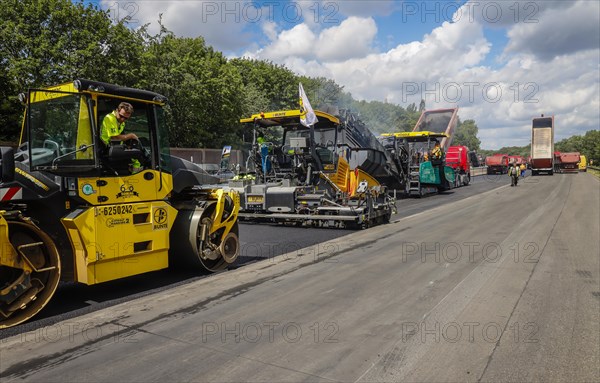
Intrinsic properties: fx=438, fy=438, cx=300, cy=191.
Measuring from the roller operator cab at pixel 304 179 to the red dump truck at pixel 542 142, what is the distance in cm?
3238

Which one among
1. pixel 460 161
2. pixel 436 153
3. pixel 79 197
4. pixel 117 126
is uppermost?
pixel 117 126

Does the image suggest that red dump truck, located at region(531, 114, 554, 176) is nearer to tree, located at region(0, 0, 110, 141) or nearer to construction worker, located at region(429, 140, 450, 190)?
construction worker, located at region(429, 140, 450, 190)

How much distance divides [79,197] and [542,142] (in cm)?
4088

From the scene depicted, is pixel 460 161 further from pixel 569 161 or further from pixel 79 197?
pixel 569 161

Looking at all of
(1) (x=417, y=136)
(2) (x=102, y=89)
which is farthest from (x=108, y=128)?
(1) (x=417, y=136)

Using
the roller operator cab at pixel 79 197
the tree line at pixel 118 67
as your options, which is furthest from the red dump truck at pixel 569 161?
the roller operator cab at pixel 79 197

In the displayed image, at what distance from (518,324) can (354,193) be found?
6.97m

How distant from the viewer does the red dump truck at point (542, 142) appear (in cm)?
3756

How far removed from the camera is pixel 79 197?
456 cm

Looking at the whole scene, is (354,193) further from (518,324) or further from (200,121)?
(200,121)

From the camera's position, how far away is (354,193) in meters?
11.1

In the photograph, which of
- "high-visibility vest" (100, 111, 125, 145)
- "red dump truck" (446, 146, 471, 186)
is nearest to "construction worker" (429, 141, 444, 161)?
"red dump truck" (446, 146, 471, 186)

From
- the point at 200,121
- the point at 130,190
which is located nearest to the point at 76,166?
the point at 130,190

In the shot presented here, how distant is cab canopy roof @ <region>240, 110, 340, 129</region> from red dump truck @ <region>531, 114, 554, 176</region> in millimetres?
33548
